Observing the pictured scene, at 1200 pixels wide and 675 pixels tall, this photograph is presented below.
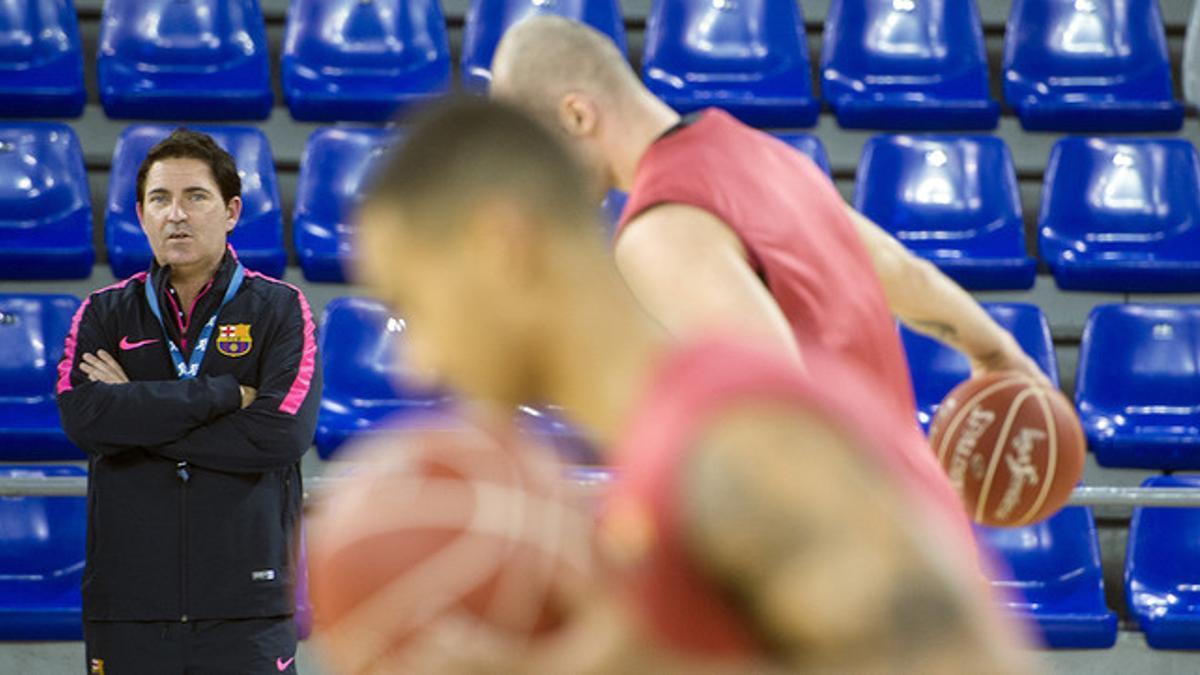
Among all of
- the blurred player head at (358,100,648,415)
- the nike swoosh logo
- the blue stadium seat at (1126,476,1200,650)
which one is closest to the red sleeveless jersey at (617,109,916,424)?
the blurred player head at (358,100,648,415)

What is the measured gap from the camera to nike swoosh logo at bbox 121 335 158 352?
4371mm

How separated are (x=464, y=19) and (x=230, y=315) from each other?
309 cm

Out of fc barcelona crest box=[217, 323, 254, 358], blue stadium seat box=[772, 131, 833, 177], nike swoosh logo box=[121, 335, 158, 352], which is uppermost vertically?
fc barcelona crest box=[217, 323, 254, 358]

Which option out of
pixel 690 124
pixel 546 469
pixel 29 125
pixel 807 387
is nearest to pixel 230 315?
pixel 690 124

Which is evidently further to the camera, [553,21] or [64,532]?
[64,532]

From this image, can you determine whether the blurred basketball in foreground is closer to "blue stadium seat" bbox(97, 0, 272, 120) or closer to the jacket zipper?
the jacket zipper

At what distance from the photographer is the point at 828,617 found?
1304 millimetres

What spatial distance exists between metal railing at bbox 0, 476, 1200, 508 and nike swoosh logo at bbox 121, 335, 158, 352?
0.39 meters

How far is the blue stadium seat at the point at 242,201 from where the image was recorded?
19.7ft

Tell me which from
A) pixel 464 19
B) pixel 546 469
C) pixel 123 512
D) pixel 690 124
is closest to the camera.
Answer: pixel 546 469

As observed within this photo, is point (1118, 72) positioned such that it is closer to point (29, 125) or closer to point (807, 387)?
point (29, 125)

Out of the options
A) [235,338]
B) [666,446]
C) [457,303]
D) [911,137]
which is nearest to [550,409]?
[235,338]

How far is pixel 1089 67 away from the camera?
6867 millimetres

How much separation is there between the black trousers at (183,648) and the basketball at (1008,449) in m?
1.77
